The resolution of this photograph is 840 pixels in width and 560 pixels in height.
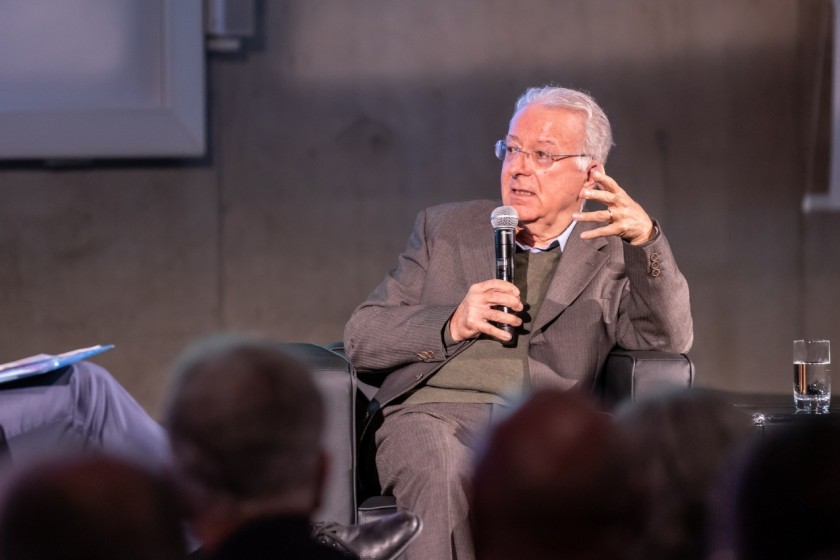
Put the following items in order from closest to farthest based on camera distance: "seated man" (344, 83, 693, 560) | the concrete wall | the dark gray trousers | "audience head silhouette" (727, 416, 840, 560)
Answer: "audience head silhouette" (727, 416, 840, 560), the dark gray trousers, "seated man" (344, 83, 693, 560), the concrete wall

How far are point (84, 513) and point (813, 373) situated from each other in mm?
2422

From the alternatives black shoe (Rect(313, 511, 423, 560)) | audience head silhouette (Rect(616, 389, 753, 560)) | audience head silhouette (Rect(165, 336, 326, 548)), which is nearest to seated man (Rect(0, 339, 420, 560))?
audience head silhouette (Rect(165, 336, 326, 548))

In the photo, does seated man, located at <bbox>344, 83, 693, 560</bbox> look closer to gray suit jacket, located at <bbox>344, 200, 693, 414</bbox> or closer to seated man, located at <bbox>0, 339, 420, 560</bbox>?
gray suit jacket, located at <bbox>344, 200, 693, 414</bbox>

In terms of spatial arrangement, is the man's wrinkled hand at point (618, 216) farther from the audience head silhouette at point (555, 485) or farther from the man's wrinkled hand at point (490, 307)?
the audience head silhouette at point (555, 485)

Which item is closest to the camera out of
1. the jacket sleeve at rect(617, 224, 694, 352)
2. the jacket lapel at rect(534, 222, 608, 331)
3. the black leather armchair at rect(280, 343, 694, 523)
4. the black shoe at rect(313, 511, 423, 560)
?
the black shoe at rect(313, 511, 423, 560)

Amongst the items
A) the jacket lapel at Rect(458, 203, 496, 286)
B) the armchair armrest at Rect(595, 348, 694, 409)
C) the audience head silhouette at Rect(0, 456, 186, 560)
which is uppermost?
the jacket lapel at Rect(458, 203, 496, 286)

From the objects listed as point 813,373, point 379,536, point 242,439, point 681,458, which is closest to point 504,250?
point 813,373

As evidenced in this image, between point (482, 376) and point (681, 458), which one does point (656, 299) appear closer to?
point (482, 376)

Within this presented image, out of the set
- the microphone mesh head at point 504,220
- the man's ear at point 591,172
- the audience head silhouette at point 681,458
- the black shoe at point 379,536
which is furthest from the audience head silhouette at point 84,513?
the man's ear at point 591,172

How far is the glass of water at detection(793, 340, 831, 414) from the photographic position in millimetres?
2791

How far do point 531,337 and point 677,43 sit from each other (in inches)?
76.8

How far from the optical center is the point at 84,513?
79 cm

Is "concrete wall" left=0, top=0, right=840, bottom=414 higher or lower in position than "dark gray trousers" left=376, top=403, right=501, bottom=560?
higher

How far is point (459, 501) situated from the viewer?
226 centimetres
